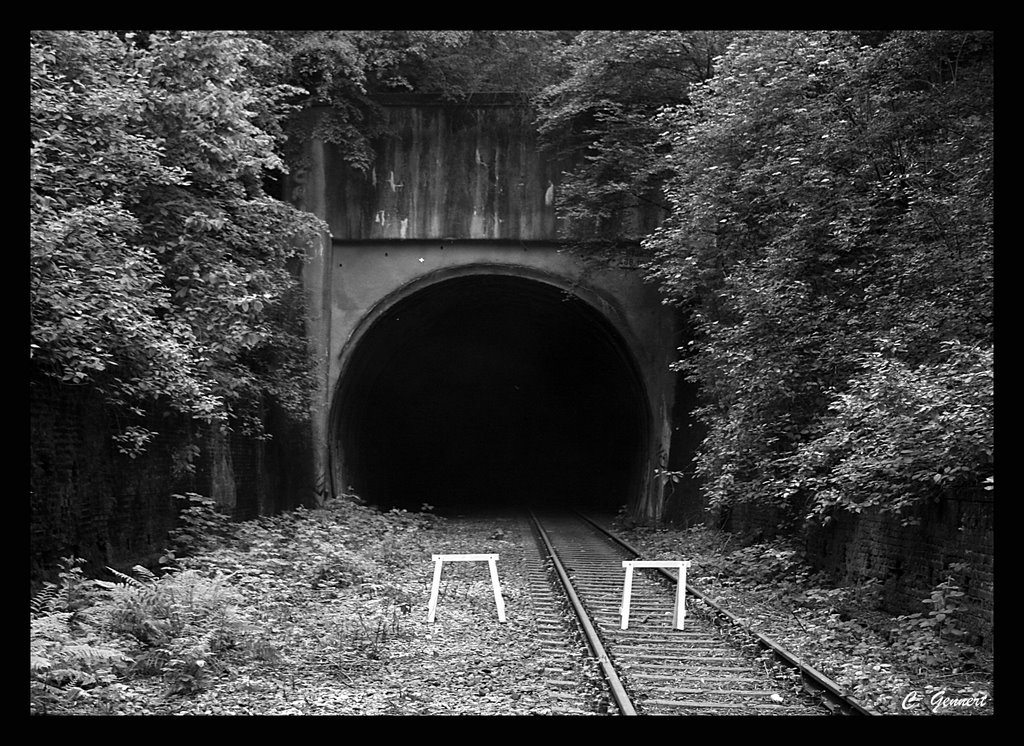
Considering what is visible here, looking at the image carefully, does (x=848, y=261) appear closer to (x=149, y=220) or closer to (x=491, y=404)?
(x=149, y=220)

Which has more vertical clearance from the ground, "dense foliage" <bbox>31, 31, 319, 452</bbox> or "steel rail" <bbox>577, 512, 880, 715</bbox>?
"dense foliage" <bbox>31, 31, 319, 452</bbox>

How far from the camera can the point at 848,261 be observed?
11.6 m

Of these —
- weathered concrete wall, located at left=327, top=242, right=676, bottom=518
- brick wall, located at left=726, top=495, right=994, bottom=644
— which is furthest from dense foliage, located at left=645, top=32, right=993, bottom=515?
weathered concrete wall, located at left=327, top=242, right=676, bottom=518

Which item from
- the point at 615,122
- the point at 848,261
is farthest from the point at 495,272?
the point at 848,261

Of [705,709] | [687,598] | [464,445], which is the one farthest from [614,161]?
[464,445]

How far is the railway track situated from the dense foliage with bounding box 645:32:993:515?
1561 mm

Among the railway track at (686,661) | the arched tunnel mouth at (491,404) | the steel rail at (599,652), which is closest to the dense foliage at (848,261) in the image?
the railway track at (686,661)

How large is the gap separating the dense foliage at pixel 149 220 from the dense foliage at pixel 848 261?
229 inches

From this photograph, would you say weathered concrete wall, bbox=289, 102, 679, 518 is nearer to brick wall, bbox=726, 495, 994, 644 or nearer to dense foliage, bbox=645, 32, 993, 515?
dense foliage, bbox=645, 32, 993, 515

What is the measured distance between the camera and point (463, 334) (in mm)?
29531

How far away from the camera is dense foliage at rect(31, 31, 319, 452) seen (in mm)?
9141

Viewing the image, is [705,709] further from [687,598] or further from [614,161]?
[614,161]

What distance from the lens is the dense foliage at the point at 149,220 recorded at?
914cm
